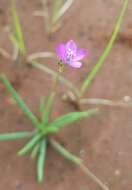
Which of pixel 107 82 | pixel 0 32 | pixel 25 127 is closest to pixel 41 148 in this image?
pixel 25 127

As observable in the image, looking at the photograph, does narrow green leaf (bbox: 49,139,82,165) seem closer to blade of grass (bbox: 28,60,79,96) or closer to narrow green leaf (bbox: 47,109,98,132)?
narrow green leaf (bbox: 47,109,98,132)

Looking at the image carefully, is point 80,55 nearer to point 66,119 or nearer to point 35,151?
point 66,119

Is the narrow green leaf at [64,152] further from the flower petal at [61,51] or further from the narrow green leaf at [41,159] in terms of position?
the flower petal at [61,51]

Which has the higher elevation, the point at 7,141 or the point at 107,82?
the point at 107,82

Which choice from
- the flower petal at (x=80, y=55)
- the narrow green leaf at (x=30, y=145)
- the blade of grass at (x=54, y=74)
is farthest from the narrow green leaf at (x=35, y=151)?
the flower petal at (x=80, y=55)

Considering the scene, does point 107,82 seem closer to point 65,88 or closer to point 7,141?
point 65,88

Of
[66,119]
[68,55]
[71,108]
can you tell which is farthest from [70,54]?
[71,108]

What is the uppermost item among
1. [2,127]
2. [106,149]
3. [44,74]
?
[44,74]
